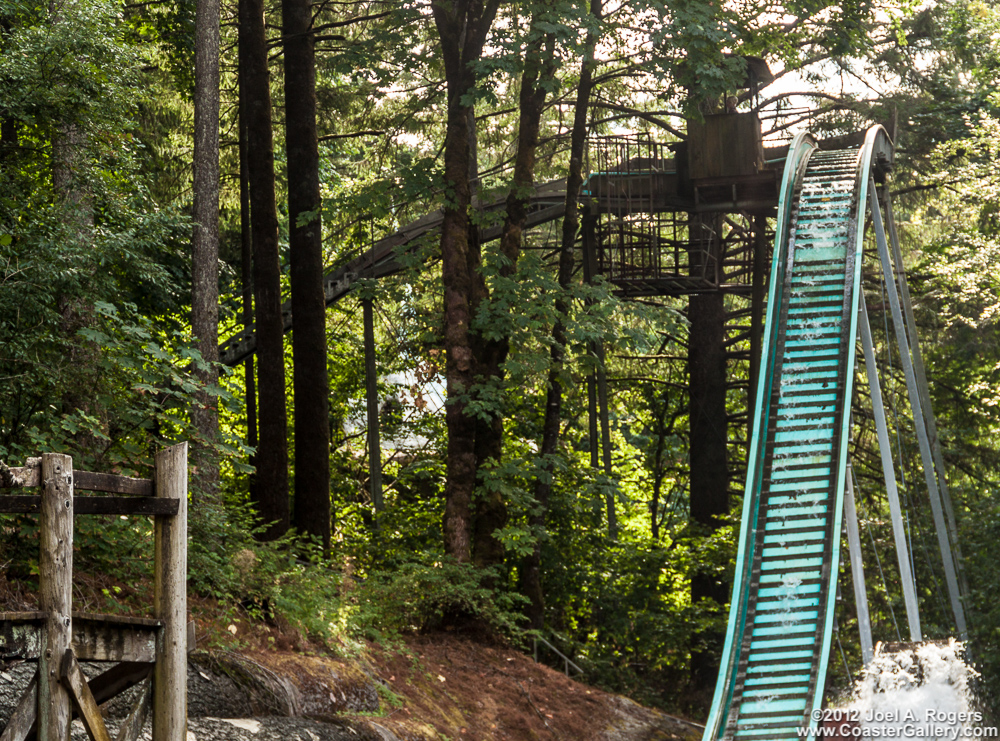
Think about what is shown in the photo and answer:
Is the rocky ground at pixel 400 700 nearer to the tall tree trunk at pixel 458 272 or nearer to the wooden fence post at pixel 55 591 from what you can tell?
the wooden fence post at pixel 55 591

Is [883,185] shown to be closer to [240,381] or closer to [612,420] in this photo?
[612,420]

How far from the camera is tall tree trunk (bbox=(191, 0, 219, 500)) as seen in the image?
1086 cm

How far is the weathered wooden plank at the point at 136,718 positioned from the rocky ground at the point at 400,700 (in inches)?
24.2

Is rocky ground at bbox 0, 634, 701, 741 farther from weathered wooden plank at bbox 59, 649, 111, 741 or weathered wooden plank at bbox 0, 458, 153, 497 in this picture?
weathered wooden plank at bbox 0, 458, 153, 497

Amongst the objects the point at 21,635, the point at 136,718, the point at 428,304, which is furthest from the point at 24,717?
the point at 428,304

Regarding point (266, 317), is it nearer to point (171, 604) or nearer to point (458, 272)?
point (458, 272)

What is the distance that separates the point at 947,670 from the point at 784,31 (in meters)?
9.02

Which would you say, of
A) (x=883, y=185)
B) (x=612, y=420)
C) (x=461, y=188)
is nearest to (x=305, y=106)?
(x=461, y=188)

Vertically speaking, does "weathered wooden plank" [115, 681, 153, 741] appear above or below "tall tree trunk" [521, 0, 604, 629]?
below

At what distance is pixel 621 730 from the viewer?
1175 cm

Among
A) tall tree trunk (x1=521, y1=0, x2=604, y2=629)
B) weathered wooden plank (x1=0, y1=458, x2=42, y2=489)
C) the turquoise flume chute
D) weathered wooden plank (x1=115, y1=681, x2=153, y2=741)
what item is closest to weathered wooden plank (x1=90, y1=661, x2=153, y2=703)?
weathered wooden plank (x1=115, y1=681, x2=153, y2=741)

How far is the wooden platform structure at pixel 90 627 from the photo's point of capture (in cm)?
464

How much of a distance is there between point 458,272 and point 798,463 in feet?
16.7

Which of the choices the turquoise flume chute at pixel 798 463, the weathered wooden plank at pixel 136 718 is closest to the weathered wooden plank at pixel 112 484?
the weathered wooden plank at pixel 136 718
